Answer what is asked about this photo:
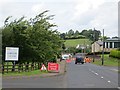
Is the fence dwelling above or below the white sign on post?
below

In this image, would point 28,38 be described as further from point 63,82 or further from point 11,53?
point 63,82

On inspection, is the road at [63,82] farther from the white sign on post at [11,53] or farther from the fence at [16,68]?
the white sign on post at [11,53]

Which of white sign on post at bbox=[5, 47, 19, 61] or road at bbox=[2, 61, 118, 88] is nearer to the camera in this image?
road at bbox=[2, 61, 118, 88]

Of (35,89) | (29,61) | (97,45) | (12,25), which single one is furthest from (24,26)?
(97,45)

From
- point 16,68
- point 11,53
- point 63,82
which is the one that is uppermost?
point 11,53

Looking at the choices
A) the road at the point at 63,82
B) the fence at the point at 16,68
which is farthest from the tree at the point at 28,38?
the road at the point at 63,82

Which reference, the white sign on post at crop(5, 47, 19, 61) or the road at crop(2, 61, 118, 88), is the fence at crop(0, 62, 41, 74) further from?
the road at crop(2, 61, 118, 88)

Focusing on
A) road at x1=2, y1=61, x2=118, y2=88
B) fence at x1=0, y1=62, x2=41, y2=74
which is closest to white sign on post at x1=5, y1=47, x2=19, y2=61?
fence at x1=0, y1=62, x2=41, y2=74

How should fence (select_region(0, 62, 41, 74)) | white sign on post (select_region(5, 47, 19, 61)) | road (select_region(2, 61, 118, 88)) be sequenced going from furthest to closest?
white sign on post (select_region(5, 47, 19, 61)) < fence (select_region(0, 62, 41, 74)) < road (select_region(2, 61, 118, 88))

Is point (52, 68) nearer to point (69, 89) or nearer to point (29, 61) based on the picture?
point (29, 61)

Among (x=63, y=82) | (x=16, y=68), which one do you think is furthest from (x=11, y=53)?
(x=63, y=82)

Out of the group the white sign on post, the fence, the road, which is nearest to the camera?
the road

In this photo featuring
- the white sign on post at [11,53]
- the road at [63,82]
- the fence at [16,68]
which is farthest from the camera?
the white sign on post at [11,53]

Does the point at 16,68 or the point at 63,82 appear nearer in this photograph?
the point at 63,82
